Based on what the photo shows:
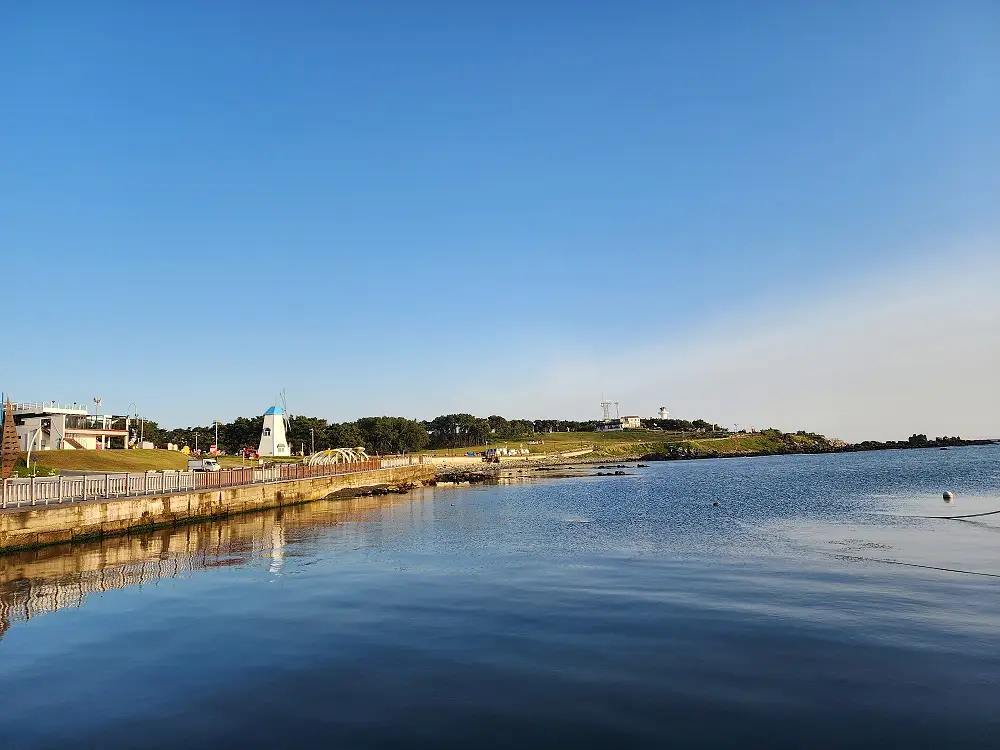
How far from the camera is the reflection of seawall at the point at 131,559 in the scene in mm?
21891

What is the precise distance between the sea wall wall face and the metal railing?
1.18 metres

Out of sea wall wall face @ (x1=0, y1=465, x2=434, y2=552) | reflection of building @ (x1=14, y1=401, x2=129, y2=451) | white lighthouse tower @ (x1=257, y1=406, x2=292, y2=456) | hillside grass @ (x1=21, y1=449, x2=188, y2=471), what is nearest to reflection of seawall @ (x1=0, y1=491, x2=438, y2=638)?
sea wall wall face @ (x1=0, y1=465, x2=434, y2=552)

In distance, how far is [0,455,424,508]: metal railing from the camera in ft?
107

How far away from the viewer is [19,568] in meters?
26.5

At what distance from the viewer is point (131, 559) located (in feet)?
97.3

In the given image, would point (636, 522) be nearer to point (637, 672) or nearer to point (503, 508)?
point (503, 508)

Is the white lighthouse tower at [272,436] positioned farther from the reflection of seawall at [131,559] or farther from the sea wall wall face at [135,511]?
the reflection of seawall at [131,559]

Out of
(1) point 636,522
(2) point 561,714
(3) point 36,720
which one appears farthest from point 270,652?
(1) point 636,522

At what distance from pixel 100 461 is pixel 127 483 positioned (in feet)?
116

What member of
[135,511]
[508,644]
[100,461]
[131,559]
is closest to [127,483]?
[135,511]

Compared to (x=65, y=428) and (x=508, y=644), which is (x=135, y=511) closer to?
(x=508, y=644)

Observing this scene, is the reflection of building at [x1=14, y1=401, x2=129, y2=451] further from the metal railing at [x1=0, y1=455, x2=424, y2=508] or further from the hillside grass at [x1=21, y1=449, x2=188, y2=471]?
the metal railing at [x1=0, y1=455, x2=424, y2=508]

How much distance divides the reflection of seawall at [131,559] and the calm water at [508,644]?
21 centimetres

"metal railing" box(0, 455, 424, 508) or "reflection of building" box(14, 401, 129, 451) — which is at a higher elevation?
"reflection of building" box(14, 401, 129, 451)
